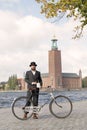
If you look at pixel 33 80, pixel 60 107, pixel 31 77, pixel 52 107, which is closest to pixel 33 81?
pixel 33 80

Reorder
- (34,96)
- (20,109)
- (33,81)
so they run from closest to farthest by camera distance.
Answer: (20,109) → (34,96) → (33,81)

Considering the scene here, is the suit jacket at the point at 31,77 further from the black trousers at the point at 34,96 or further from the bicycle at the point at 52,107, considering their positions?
the bicycle at the point at 52,107

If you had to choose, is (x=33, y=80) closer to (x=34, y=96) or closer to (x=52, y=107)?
(x=34, y=96)

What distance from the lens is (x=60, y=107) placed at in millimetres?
14492

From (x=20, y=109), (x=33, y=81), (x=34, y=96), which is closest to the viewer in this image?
(x=20, y=109)

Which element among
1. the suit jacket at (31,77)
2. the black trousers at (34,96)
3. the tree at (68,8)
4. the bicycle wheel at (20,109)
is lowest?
the bicycle wheel at (20,109)

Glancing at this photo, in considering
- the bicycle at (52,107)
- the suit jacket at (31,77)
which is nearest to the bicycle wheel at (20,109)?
the bicycle at (52,107)

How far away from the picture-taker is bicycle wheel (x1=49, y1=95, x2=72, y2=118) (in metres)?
14.4

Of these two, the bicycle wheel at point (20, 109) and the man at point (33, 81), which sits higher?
the man at point (33, 81)

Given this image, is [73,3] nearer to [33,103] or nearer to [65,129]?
[33,103]

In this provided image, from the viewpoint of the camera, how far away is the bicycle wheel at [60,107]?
47.1 ft

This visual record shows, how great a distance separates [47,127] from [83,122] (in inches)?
62.9

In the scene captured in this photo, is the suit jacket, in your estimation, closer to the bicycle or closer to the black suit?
the black suit

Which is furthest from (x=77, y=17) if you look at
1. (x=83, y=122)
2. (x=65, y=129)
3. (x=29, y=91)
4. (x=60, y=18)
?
(x=65, y=129)
